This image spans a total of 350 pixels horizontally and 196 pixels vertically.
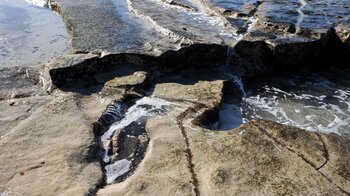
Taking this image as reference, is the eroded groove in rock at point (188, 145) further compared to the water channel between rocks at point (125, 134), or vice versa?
the water channel between rocks at point (125, 134)

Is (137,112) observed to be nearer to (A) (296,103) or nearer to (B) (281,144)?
(B) (281,144)

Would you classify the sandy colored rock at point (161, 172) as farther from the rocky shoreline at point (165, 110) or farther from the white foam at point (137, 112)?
the white foam at point (137, 112)

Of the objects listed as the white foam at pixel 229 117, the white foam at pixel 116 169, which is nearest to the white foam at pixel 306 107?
the white foam at pixel 229 117

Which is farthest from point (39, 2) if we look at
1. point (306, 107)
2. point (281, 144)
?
point (281, 144)

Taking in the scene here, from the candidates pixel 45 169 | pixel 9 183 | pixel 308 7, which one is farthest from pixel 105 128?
pixel 308 7

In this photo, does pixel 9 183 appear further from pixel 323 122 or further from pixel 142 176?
pixel 323 122

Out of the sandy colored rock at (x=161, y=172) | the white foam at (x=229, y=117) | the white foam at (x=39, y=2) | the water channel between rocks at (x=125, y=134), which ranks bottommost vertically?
the white foam at (x=229, y=117)

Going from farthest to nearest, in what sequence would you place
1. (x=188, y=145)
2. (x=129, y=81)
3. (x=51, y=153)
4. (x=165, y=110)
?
1. (x=129, y=81)
2. (x=165, y=110)
3. (x=188, y=145)
4. (x=51, y=153)
